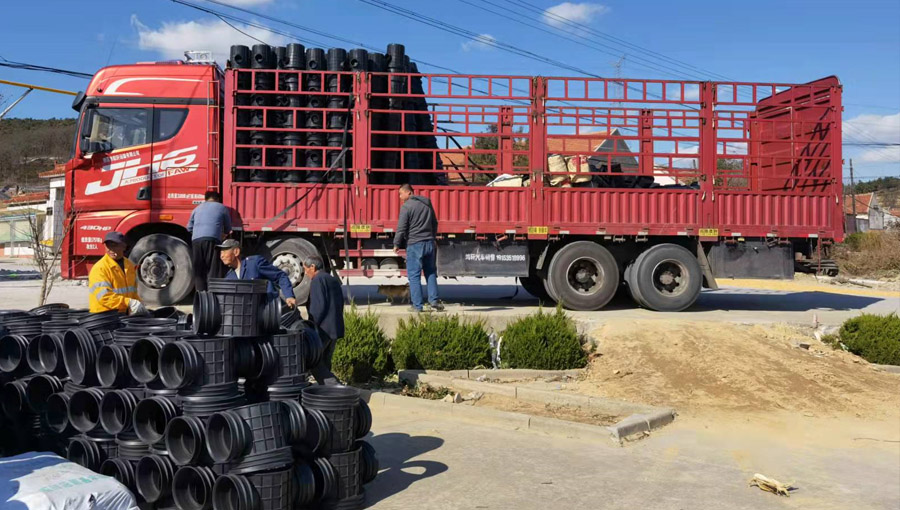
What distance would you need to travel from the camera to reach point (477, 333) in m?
9.30

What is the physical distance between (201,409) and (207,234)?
18.3ft

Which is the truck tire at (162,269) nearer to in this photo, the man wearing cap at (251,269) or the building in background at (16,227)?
the man wearing cap at (251,269)

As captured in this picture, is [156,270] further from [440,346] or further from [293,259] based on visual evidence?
[440,346]

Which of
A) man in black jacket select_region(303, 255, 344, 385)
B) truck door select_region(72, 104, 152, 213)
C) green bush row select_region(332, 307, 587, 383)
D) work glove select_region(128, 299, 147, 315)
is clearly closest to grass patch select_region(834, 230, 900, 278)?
green bush row select_region(332, 307, 587, 383)

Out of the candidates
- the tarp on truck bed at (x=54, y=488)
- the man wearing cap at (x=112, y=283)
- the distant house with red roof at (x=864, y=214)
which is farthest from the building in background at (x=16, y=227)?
the tarp on truck bed at (x=54, y=488)

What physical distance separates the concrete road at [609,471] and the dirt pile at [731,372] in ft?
3.71

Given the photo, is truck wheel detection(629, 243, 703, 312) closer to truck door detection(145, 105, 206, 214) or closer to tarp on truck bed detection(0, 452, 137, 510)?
truck door detection(145, 105, 206, 214)

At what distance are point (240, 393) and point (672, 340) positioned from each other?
6150 mm

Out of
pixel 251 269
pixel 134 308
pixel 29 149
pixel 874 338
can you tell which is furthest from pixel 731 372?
pixel 29 149

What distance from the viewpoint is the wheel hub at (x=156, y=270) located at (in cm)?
1131

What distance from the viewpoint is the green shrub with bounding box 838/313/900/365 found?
31.7 ft

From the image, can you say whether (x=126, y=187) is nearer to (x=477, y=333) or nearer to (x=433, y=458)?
(x=477, y=333)

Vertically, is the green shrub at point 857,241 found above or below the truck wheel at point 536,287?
above

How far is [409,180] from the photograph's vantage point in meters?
12.0
